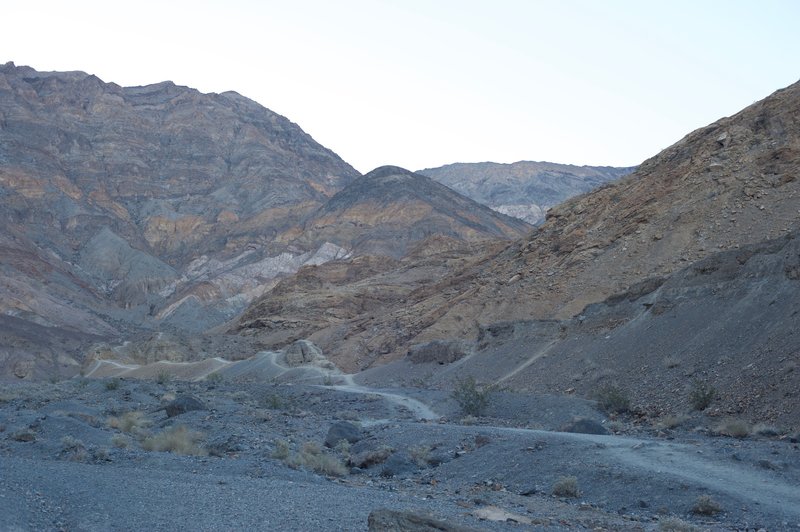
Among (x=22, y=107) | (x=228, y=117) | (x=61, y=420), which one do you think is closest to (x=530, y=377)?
(x=61, y=420)

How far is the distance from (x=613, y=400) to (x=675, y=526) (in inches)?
508

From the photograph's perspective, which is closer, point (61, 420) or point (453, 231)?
point (61, 420)

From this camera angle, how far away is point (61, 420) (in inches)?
696

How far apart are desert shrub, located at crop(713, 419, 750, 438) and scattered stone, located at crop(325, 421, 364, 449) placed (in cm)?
791

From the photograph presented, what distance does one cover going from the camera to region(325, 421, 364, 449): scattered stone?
1902 cm

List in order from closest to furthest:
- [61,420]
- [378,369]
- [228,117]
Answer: [61,420]
[378,369]
[228,117]

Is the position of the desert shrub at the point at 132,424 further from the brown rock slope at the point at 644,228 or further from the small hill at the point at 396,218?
the small hill at the point at 396,218

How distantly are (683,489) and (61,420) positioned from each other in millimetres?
12632

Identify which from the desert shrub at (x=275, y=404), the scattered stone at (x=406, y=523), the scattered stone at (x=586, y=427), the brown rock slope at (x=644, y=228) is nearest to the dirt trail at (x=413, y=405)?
the desert shrub at (x=275, y=404)

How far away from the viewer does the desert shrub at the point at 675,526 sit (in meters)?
9.53

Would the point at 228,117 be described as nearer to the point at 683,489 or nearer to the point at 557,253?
the point at 557,253

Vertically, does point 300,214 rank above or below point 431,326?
above

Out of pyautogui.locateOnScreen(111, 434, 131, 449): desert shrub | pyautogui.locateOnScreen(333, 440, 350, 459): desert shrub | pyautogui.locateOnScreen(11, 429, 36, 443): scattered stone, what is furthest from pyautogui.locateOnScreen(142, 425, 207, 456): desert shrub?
pyautogui.locateOnScreen(333, 440, 350, 459): desert shrub

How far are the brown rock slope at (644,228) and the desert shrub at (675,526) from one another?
26.4m
